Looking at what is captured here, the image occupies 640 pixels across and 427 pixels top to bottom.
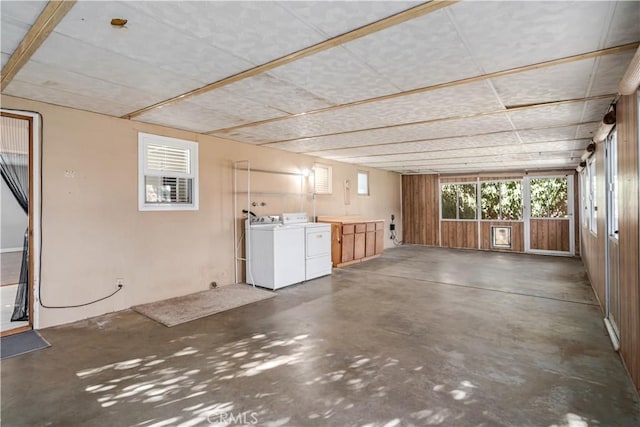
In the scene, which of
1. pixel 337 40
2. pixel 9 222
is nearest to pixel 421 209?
pixel 337 40

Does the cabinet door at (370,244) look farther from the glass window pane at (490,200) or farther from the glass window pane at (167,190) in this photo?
the glass window pane at (167,190)

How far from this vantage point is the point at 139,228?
4.39 meters

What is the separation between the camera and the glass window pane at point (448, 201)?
10461 mm

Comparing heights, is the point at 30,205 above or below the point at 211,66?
below

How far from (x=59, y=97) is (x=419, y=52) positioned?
3.51 meters

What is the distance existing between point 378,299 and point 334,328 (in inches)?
50.9

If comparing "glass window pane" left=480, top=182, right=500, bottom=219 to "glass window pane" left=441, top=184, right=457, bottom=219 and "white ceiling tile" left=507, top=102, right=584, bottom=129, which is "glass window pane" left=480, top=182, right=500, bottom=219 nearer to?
"glass window pane" left=441, top=184, right=457, bottom=219

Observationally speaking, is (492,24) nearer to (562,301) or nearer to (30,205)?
(562,301)

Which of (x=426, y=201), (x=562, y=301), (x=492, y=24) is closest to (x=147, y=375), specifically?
(x=492, y=24)

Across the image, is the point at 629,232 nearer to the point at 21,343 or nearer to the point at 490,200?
the point at 21,343

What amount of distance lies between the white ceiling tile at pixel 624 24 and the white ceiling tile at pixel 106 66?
2.94 m

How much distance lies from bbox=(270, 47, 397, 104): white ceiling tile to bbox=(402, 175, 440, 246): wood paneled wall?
26.3ft

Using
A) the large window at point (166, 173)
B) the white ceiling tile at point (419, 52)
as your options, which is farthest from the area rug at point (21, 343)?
the white ceiling tile at point (419, 52)

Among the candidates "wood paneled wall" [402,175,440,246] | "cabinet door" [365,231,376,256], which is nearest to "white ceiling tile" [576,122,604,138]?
"cabinet door" [365,231,376,256]
